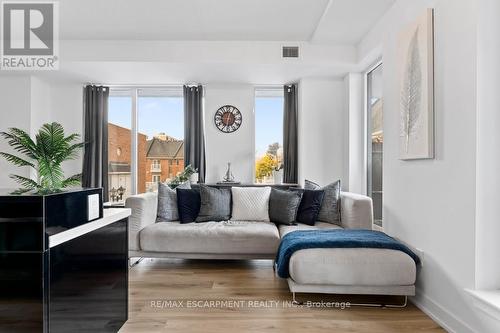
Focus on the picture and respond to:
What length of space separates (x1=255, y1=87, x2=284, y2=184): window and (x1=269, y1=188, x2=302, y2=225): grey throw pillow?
1494 millimetres

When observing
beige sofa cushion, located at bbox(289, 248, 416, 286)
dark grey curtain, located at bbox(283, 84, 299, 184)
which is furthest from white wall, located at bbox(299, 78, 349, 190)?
beige sofa cushion, located at bbox(289, 248, 416, 286)

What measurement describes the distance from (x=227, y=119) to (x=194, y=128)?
55 cm

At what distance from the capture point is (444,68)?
7.54 ft

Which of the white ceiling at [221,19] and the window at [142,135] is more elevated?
the white ceiling at [221,19]

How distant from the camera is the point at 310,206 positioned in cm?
378

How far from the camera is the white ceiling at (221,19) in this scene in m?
3.45

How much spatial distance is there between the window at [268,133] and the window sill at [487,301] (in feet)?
12.0

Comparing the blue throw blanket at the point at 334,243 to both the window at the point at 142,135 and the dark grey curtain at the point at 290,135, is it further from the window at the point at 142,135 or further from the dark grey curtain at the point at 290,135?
the window at the point at 142,135

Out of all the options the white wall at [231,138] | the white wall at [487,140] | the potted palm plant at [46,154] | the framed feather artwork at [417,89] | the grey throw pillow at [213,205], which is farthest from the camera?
the white wall at [231,138]

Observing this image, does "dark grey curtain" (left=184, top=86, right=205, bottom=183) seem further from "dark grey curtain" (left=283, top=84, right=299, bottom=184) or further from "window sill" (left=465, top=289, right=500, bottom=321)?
"window sill" (left=465, top=289, right=500, bottom=321)

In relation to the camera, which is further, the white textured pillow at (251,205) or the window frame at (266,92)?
the window frame at (266,92)

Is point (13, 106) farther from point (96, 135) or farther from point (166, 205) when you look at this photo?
point (166, 205)

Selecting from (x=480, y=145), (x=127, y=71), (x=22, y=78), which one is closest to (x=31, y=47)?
(x=22, y=78)

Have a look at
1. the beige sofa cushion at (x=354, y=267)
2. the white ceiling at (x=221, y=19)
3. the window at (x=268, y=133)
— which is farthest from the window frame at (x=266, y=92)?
the beige sofa cushion at (x=354, y=267)
